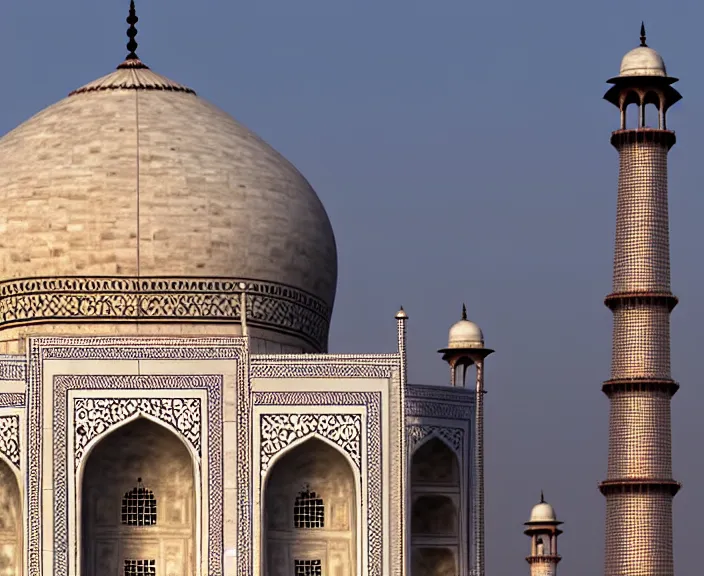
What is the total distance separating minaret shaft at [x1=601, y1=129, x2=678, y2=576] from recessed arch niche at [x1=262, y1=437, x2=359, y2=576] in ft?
21.0

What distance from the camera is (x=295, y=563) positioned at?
22797mm

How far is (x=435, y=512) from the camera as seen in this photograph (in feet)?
78.9

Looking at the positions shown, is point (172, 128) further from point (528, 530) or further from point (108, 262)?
point (528, 530)

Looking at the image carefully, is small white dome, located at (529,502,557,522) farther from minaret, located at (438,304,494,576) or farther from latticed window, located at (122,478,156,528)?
latticed window, located at (122,478,156,528)

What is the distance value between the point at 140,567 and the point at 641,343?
8.07 meters

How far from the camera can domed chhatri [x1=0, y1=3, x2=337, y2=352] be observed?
23.4 meters

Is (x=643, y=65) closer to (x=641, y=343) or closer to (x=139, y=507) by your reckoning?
(x=641, y=343)

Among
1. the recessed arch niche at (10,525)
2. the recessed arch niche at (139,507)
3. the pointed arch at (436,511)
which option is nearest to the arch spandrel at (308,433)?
the recessed arch niche at (139,507)

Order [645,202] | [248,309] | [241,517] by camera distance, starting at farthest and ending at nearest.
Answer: [645,202], [248,309], [241,517]

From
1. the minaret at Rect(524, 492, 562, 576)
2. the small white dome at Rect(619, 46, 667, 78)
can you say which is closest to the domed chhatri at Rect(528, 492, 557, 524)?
the minaret at Rect(524, 492, 562, 576)

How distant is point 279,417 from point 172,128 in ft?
10.7

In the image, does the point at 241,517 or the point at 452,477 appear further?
the point at 452,477

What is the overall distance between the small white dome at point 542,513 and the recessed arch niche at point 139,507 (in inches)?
492

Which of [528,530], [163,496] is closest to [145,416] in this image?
[163,496]
